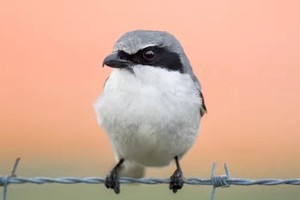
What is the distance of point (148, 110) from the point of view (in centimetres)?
444

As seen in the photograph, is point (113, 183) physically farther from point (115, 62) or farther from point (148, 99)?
point (115, 62)

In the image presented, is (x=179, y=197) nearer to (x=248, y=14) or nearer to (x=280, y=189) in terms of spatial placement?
(x=280, y=189)

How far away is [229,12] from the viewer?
9.60 meters

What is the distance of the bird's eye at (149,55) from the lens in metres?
4.53

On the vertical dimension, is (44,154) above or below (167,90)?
above

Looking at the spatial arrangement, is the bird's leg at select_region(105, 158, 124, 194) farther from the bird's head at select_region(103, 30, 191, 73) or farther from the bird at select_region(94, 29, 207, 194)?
the bird's head at select_region(103, 30, 191, 73)

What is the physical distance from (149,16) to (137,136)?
201 inches

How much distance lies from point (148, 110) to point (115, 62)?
0.30 meters

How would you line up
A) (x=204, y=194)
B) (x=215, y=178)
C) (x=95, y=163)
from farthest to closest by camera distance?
(x=95, y=163)
(x=204, y=194)
(x=215, y=178)

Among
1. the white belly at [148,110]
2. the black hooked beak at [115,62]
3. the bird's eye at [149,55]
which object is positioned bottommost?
the white belly at [148,110]

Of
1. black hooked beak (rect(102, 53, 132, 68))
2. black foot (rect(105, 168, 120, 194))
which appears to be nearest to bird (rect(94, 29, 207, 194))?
black hooked beak (rect(102, 53, 132, 68))

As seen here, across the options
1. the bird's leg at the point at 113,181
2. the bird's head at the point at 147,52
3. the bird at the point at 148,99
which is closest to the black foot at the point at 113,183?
the bird's leg at the point at 113,181

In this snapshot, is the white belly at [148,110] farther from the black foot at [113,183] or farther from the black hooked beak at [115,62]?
the black foot at [113,183]

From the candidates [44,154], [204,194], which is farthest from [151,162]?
[44,154]
